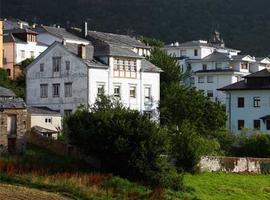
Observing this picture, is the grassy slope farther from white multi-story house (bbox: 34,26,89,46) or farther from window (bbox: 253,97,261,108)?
white multi-story house (bbox: 34,26,89,46)

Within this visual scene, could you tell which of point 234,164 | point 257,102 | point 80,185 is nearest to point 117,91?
point 257,102

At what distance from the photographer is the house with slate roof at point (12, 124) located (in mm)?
55384

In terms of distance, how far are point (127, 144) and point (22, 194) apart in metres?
12.8

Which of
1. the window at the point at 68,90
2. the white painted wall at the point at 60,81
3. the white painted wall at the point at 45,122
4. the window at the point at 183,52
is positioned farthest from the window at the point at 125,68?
the window at the point at 183,52

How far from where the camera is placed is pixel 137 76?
289 ft

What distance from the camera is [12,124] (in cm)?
5641

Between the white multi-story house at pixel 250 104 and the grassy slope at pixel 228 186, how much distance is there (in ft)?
93.8

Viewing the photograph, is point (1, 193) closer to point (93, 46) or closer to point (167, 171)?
→ point (167, 171)

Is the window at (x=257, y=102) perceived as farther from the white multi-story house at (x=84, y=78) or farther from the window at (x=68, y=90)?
the window at (x=68, y=90)

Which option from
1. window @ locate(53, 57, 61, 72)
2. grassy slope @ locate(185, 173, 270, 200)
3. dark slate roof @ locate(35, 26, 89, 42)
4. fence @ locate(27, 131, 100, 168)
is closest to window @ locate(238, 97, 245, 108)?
window @ locate(53, 57, 61, 72)

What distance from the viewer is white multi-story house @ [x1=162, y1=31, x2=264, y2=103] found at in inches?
4737

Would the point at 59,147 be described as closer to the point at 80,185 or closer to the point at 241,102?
the point at 80,185

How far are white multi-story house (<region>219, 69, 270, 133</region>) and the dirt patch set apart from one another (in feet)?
164

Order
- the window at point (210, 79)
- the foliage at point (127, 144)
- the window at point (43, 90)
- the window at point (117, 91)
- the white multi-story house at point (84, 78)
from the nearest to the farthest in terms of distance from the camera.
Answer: the foliage at point (127, 144)
the white multi-story house at point (84, 78)
the window at point (43, 90)
the window at point (117, 91)
the window at point (210, 79)
